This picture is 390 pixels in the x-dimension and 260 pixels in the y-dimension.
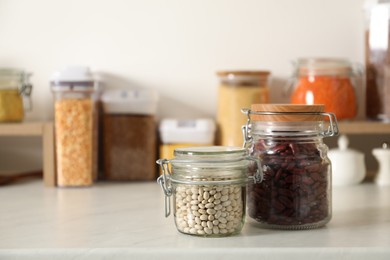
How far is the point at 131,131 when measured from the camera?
63.9 inches

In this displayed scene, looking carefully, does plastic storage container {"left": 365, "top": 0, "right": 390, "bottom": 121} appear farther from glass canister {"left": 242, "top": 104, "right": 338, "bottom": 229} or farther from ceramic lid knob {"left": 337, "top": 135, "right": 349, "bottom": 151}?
glass canister {"left": 242, "top": 104, "right": 338, "bottom": 229}

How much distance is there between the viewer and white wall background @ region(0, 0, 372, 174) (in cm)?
173

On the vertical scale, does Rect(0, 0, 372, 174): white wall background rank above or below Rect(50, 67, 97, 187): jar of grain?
above

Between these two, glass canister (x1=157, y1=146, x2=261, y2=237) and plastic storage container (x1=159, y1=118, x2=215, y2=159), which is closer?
glass canister (x1=157, y1=146, x2=261, y2=237)

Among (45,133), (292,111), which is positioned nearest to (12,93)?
(45,133)

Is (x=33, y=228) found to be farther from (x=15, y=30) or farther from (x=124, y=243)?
(x=15, y=30)

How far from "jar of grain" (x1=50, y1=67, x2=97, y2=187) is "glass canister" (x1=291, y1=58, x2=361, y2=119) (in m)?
0.52

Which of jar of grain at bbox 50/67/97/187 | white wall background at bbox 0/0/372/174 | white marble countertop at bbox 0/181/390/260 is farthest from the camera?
white wall background at bbox 0/0/372/174

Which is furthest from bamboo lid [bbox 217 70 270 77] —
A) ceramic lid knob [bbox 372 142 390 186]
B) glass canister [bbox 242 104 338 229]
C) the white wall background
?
glass canister [bbox 242 104 338 229]

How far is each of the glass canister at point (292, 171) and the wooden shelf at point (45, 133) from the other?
2.21ft

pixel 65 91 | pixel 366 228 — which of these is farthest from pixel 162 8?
pixel 366 228

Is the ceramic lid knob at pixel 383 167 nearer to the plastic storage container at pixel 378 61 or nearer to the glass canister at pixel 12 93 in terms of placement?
the plastic storage container at pixel 378 61

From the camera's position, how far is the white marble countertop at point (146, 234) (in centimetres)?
90

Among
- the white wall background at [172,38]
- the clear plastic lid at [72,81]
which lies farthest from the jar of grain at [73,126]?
the white wall background at [172,38]
